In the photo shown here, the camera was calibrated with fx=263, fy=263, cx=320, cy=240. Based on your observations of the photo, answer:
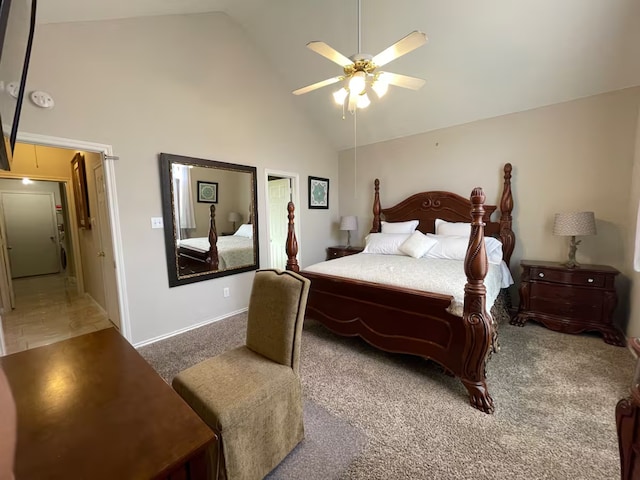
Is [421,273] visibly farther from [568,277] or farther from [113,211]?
[113,211]

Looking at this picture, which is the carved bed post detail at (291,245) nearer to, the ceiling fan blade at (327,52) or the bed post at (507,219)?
the ceiling fan blade at (327,52)

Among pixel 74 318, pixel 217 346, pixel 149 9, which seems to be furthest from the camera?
pixel 74 318

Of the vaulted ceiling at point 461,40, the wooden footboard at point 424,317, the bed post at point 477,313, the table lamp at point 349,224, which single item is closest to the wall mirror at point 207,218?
the wooden footboard at point 424,317

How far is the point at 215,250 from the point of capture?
3.35 m

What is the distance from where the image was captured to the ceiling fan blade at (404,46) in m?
1.62

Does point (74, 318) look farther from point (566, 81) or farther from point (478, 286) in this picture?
point (566, 81)

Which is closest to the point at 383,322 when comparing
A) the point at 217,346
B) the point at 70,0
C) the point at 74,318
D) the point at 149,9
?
the point at 217,346

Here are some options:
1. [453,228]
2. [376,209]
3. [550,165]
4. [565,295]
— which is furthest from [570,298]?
[376,209]

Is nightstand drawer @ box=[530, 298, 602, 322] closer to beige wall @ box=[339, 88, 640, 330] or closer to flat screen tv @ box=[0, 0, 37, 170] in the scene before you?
beige wall @ box=[339, 88, 640, 330]

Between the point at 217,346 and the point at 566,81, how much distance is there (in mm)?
4569

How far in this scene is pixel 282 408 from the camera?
1365 millimetres

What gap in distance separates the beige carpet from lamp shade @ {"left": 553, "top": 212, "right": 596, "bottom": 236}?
1.10 meters

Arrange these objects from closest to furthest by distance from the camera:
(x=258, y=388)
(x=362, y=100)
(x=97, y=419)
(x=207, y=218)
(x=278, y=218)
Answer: (x=97, y=419) < (x=258, y=388) < (x=362, y=100) < (x=207, y=218) < (x=278, y=218)

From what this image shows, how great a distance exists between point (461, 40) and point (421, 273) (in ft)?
7.78
